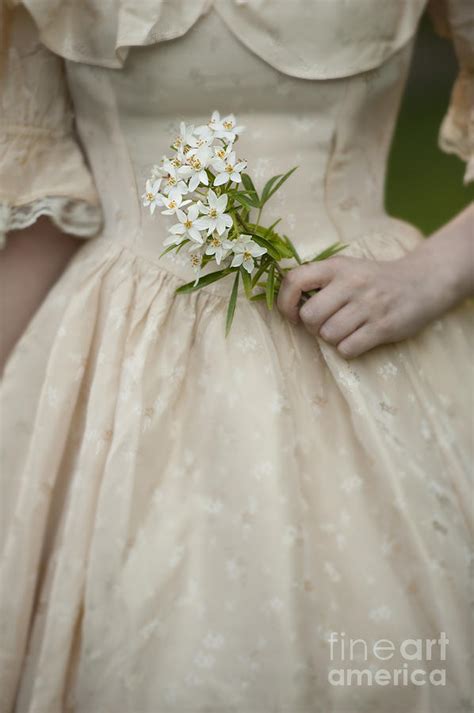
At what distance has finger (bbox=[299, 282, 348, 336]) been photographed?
90 centimetres

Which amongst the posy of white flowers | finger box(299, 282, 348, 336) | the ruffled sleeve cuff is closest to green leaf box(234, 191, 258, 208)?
the posy of white flowers

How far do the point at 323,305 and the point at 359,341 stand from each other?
0.17 ft

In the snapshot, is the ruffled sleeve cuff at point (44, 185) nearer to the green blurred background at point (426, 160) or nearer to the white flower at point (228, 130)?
the white flower at point (228, 130)

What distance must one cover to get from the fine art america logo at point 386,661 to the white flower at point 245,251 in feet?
1.17

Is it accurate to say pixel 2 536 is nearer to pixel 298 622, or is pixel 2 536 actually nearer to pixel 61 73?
pixel 298 622

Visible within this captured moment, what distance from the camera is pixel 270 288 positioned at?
887mm

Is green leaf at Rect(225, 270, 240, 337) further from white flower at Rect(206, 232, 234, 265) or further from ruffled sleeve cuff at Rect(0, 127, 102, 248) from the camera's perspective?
ruffled sleeve cuff at Rect(0, 127, 102, 248)

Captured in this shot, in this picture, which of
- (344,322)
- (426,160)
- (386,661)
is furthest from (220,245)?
(426,160)

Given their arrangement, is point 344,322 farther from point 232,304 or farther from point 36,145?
point 36,145

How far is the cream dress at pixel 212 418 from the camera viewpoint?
0.83 metres

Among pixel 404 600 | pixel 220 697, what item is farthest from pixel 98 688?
pixel 404 600

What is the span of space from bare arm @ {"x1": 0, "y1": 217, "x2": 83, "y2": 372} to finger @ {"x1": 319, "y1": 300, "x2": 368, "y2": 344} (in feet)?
1.22

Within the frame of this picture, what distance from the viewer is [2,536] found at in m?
0.94

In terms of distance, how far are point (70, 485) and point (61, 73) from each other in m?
0.47
